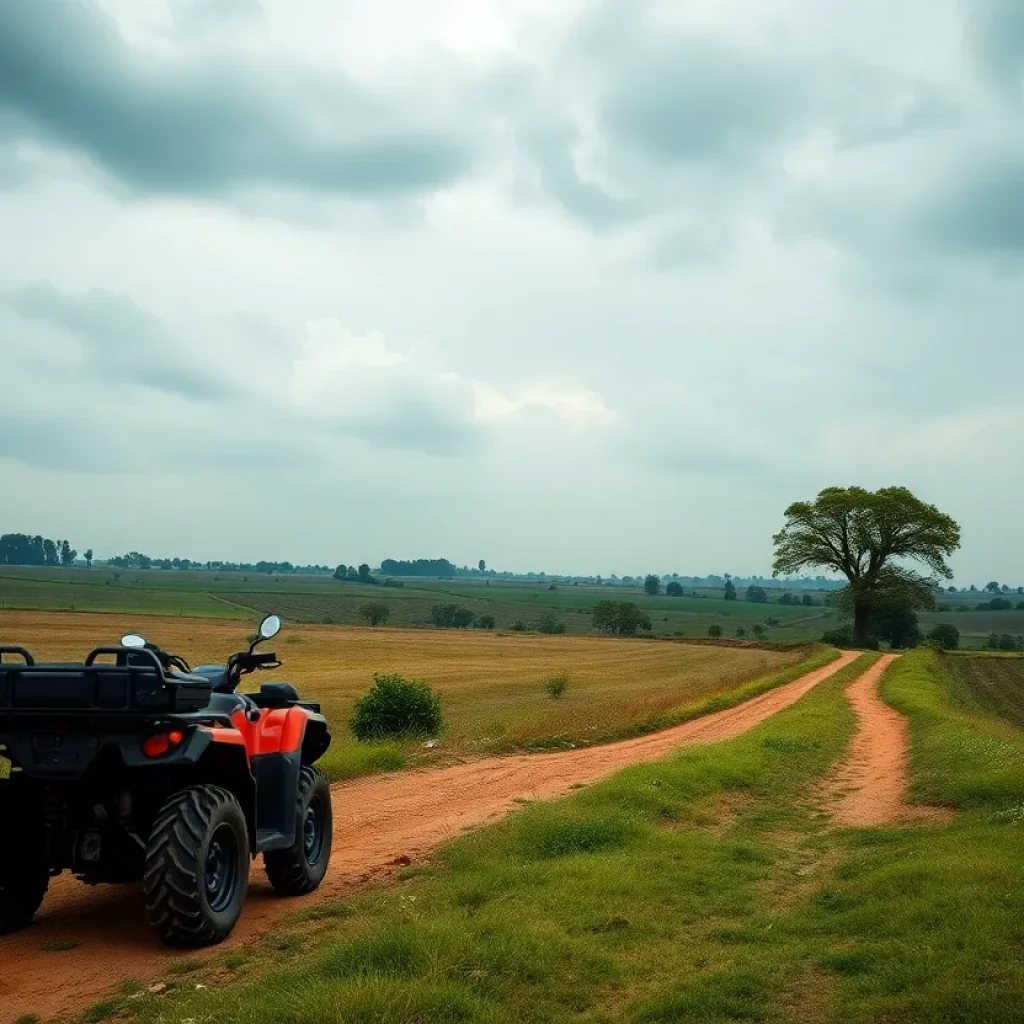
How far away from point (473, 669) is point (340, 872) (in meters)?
45.8

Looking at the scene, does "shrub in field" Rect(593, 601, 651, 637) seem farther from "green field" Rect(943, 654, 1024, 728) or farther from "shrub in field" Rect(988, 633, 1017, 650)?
"green field" Rect(943, 654, 1024, 728)

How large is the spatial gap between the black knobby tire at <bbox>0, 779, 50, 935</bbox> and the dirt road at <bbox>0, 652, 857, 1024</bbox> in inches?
7.7

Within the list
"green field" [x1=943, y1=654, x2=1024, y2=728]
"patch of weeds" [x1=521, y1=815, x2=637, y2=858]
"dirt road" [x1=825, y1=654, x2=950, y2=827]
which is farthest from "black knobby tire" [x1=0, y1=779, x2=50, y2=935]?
"green field" [x1=943, y1=654, x2=1024, y2=728]

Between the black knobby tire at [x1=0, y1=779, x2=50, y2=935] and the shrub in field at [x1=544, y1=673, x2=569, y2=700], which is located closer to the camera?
the black knobby tire at [x1=0, y1=779, x2=50, y2=935]

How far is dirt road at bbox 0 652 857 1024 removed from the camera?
6641mm

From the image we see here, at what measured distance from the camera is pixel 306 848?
9305 millimetres

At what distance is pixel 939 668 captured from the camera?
49.7 metres

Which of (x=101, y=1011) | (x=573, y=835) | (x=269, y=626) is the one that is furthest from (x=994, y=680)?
(x=101, y=1011)

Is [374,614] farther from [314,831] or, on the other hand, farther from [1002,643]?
[314,831]

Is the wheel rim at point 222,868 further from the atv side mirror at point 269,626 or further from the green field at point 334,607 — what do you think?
the green field at point 334,607

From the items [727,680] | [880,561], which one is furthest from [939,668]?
[880,561]

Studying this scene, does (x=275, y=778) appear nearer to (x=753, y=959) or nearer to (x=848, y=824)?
(x=753, y=959)

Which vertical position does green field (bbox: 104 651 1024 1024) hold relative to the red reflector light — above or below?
below

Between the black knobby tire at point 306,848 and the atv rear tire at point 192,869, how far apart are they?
1075 millimetres
